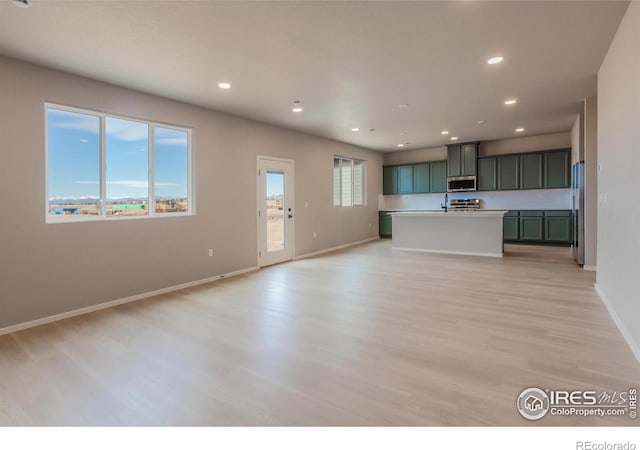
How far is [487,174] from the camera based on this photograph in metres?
8.67

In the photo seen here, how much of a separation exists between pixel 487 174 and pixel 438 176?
1.24 metres

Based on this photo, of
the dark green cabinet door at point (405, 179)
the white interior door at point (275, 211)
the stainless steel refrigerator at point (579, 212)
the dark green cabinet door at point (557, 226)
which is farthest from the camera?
the dark green cabinet door at point (405, 179)

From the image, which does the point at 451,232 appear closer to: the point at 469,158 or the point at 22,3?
the point at 469,158

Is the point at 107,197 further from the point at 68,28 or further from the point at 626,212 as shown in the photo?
the point at 626,212

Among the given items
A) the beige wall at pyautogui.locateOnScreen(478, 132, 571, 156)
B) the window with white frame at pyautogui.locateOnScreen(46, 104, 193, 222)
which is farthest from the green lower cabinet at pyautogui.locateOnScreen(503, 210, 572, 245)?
the window with white frame at pyautogui.locateOnScreen(46, 104, 193, 222)

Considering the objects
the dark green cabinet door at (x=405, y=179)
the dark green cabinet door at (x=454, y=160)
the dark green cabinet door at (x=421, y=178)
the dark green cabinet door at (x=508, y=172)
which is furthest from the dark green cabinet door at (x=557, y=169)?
the dark green cabinet door at (x=405, y=179)

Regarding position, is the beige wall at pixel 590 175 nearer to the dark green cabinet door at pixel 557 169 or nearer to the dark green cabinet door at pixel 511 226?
the dark green cabinet door at pixel 557 169

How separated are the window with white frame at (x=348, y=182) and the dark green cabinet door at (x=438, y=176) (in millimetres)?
1931

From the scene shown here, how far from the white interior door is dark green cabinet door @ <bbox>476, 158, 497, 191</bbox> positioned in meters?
5.20

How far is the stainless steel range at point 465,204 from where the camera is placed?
9070 mm

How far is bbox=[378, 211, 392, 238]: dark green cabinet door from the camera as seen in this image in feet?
33.3

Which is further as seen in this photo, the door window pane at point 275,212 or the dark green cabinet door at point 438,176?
the dark green cabinet door at point 438,176

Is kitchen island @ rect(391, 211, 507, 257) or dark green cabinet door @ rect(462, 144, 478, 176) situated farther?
dark green cabinet door @ rect(462, 144, 478, 176)

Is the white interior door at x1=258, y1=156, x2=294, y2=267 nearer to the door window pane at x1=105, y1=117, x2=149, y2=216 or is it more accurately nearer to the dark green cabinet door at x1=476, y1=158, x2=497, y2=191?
the door window pane at x1=105, y1=117, x2=149, y2=216
